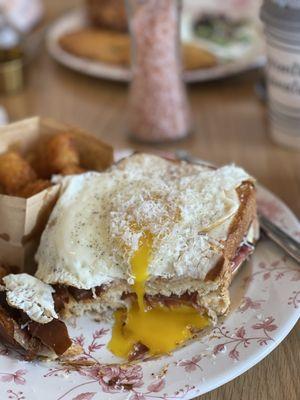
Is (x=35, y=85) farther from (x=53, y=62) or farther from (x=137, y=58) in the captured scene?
(x=137, y=58)

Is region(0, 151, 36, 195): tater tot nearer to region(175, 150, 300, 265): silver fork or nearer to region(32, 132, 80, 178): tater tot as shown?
region(32, 132, 80, 178): tater tot

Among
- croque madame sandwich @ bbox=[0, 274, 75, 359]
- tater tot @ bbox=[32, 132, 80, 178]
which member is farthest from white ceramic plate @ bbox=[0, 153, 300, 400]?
tater tot @ bbox=[32, 132, 80, 178]

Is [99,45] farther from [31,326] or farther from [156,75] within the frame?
[31,326]

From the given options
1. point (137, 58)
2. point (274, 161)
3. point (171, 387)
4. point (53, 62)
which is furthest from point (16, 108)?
point (171, 387)

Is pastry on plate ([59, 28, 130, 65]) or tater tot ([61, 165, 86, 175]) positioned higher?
tater tot ([61, 165, 86, 175])

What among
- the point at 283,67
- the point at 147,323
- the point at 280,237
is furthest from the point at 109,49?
the point at 147,323

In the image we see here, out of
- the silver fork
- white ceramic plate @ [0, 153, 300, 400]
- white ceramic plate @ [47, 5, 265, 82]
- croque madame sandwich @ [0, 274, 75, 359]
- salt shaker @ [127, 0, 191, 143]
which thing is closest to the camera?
white ceramic plate @ [0, 153, 300, 400]

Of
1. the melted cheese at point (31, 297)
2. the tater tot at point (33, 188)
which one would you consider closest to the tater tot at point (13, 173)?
the tater tot at point (33, 188)

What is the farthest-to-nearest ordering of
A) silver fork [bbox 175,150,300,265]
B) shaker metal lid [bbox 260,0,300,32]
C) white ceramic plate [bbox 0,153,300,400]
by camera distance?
shaker metal lid [bbox 260,0,300,32]
silver fork [bbox 175,150,300,265]
white ceramic plate [bbox 0,153,300,400]
